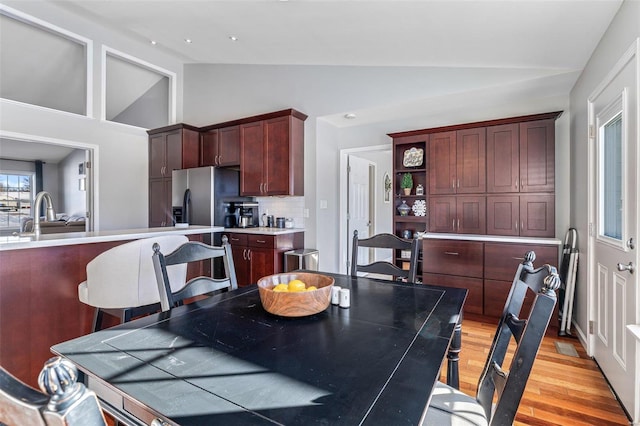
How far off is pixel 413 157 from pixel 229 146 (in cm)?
268

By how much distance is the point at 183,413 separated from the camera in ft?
2.23

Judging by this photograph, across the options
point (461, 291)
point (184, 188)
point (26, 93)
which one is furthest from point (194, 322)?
point (26, 93)

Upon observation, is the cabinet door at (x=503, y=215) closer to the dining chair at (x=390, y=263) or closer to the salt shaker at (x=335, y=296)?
the dining chair at (x=390, y=263)

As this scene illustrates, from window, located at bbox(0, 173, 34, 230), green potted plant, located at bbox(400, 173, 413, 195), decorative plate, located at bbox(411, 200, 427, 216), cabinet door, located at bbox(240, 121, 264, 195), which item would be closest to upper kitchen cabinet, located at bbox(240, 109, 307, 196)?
cabinet door, located at bbox(240, 121, 264, 195)

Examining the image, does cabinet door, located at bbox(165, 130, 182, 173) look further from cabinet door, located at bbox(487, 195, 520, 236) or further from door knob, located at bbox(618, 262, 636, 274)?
door knob, located at bbox(618, 262, 636, 274)

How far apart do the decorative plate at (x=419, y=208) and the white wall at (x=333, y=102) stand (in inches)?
37.9

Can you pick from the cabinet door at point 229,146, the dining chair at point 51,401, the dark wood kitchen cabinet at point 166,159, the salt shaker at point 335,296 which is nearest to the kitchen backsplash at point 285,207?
the cabinet door at point 229,146

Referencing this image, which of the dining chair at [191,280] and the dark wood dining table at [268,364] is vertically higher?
the dining chair at [191,280]

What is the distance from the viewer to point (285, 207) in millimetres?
4551

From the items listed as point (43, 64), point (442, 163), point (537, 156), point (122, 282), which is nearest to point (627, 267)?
point (537, 156)

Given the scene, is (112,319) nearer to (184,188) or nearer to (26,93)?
(184,188)

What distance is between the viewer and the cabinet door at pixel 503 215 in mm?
3463

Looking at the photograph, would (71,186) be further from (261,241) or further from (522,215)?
(522,215)

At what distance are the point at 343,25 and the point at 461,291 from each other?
2387 mm
